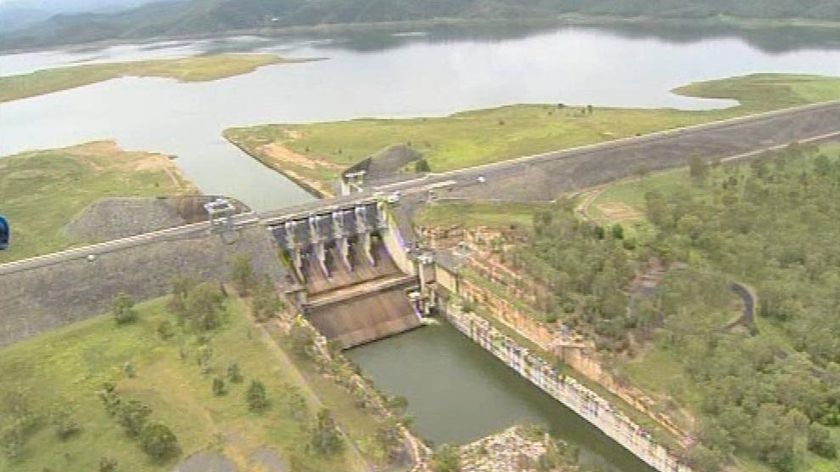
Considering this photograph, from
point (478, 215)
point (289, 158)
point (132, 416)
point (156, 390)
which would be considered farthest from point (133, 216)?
point (132, 416)

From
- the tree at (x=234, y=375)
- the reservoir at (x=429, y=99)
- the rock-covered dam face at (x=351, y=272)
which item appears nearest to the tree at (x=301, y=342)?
the tree at (x=234, y=375)

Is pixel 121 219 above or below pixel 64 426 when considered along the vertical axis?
above

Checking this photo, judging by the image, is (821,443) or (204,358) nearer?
(821,443)

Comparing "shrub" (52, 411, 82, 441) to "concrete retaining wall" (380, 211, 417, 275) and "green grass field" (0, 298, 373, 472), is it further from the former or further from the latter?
"concrete retaining wall" (380, 211, 417, 275)

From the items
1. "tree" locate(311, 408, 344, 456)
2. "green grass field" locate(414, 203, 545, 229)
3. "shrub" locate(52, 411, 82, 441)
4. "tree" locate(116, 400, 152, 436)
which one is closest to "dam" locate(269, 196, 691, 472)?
"green grass field" locate(414, 203, 545, 229)

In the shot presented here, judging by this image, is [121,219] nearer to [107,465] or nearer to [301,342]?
[301,342]

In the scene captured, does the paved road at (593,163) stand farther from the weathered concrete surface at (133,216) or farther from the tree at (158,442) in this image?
the tree at (158,442)
